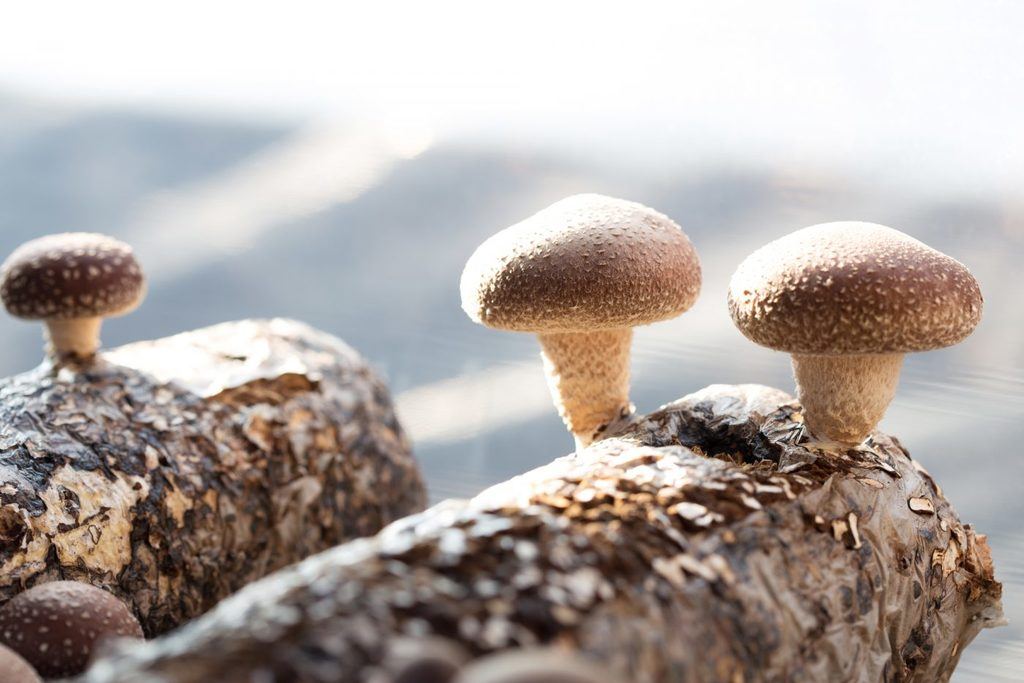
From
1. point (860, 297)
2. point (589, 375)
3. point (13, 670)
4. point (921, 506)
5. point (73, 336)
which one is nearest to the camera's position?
point (13, 670)

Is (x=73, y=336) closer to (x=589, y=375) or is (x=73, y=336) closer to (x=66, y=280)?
(x=66, y=280)

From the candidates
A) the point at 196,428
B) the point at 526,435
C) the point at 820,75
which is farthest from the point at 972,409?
the point at 196,428

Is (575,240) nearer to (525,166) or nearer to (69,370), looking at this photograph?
(69,370)

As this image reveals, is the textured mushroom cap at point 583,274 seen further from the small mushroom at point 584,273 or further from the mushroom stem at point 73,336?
the mushroom stem at point 73,336

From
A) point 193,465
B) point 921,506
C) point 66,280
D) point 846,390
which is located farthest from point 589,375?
point 66,280

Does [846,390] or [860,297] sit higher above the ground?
[860,297]

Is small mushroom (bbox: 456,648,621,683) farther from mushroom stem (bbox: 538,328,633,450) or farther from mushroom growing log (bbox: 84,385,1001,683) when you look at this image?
mushroom stem (bbox: 538,328,633,450)
